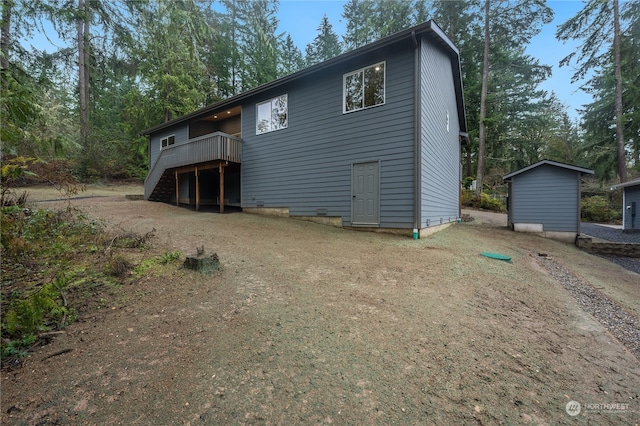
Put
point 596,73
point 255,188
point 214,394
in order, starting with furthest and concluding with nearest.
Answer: point 596,73
point 255,188
point 214,394

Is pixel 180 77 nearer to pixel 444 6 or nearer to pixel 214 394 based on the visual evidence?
pixel 444 6

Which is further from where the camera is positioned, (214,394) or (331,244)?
(331,244)

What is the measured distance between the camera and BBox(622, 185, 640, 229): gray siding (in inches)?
551

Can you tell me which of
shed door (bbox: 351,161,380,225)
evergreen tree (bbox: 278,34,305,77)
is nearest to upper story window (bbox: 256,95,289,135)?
shed door (bbox: 351,161,380,225)

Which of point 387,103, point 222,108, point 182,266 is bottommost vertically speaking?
point 182,266

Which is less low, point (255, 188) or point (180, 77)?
point (180, 77)

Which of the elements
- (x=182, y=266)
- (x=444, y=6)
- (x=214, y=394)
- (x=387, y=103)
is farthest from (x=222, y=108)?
(x=444, y=6)

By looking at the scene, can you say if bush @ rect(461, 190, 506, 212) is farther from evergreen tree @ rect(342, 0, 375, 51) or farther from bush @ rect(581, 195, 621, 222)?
evergreen tree @ rect(342, 0, 375, 51)

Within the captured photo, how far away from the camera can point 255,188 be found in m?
11.7

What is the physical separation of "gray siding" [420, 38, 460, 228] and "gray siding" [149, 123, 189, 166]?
12137mm

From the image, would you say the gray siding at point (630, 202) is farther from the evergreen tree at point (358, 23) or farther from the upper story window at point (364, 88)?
the evergreen tree at point (358, 23)

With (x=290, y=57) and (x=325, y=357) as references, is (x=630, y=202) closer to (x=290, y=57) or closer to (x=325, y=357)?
(x=325, y=357)

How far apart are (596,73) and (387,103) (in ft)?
74.1
